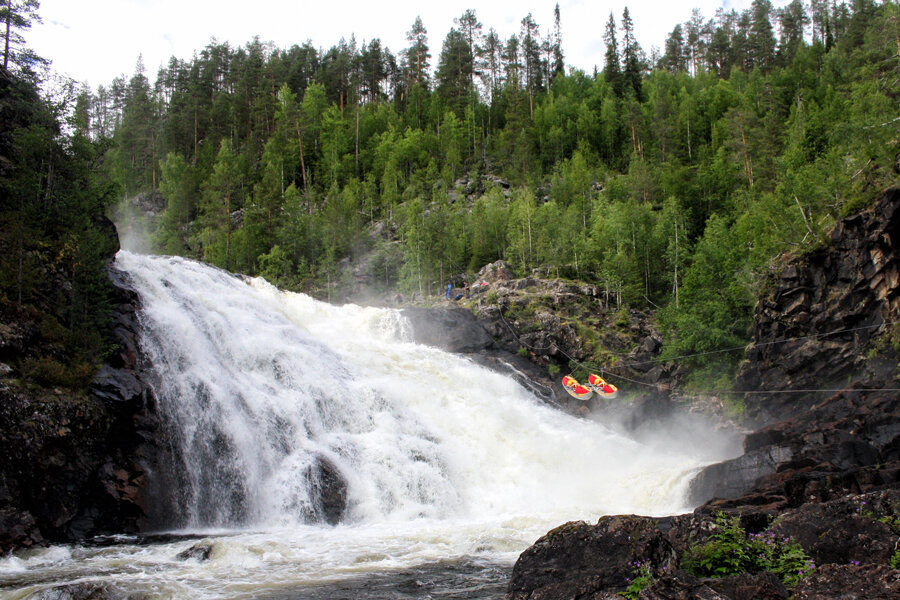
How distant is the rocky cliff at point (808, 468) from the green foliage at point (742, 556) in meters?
0.08

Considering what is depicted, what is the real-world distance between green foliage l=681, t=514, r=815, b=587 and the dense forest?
2046 centimetres

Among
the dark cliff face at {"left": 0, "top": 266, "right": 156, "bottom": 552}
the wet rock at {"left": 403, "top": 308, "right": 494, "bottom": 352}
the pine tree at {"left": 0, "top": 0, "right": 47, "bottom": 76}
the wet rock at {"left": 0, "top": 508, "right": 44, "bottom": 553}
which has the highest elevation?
the pine tree at {"left": 0, "top": 0, "right": 47, "bottom": 76}

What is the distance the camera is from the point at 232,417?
1981cm

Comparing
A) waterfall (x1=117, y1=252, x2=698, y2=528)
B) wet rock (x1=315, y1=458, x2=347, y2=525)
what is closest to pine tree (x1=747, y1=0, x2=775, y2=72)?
waterfall (x1=117, y1=252, x2=698, y2=528)

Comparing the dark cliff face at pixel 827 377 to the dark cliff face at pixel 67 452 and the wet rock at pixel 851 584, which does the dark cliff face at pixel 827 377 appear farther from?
the dark cliff face at pixel 67 452

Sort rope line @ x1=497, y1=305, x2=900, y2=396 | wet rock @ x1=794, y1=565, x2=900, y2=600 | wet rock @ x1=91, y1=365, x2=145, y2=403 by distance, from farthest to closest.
Answer: rope line @ x1=497, y1=305, x2=900, y2=396 < wet rock @ x1=91, y1=365, x2=145, y2=403 < wet rock @ x1=794, y1=565, x2=900, y2=600

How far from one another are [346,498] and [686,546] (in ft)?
39.5

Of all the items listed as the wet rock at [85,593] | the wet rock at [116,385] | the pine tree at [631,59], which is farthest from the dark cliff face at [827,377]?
the pine tree at [631,59]

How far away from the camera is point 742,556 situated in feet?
26.4

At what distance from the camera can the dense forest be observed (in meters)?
34.0

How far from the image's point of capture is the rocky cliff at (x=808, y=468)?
7660 millimetres

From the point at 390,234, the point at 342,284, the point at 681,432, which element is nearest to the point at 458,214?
the point at 390,234

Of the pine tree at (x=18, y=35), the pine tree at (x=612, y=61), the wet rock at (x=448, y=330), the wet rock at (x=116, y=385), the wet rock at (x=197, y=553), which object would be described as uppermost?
the pine tree at (x=612, y=61)

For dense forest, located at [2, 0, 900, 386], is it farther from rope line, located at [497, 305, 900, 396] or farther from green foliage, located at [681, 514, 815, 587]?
green foliage, located at [681, 514, 815, 587]
